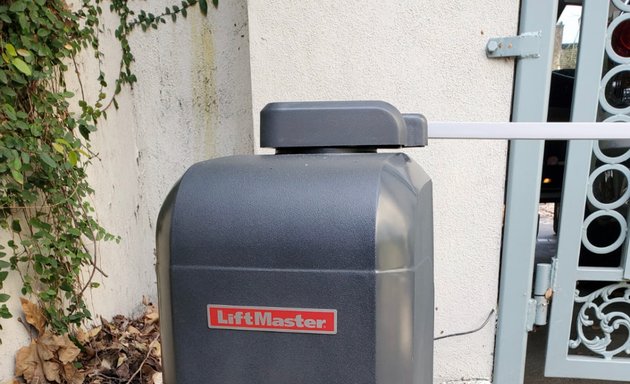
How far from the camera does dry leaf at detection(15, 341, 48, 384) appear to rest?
1.54 metres

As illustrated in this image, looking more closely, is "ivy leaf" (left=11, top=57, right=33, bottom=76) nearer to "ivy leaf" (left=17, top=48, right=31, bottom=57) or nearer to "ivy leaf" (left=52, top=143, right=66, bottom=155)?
"ivy leaf" (left=17, top=48, right=31, bottom=57)

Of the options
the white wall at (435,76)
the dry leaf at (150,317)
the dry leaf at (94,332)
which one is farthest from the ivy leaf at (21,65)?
the dry leaf at (150,317)

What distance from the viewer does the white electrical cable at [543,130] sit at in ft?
3.16

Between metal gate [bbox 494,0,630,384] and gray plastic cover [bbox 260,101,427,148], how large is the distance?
3.09 ft

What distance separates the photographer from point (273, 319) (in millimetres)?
645

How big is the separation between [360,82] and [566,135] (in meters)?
0.77

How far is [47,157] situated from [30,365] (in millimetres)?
758

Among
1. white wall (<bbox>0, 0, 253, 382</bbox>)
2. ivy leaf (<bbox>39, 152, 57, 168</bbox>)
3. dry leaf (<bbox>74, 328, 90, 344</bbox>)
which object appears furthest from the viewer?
white wall (<bbox>0, 0, 253, 382</bbox>)

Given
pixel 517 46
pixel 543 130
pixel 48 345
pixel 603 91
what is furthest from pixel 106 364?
pixel 603 91

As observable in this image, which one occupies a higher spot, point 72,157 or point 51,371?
point 72,157

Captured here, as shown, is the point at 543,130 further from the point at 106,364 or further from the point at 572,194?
the point at 106,364

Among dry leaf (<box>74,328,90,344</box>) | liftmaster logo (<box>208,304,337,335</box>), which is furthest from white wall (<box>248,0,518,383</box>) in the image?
dry leaf (<box>74,328,90,344</box>)

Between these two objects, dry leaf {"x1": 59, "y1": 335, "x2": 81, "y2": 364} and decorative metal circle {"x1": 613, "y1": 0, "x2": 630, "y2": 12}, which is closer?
decorative metal circle {"x1": 613, "y1": 0, "x2": 630, "y2": 12}

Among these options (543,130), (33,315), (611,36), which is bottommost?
(33,315)
